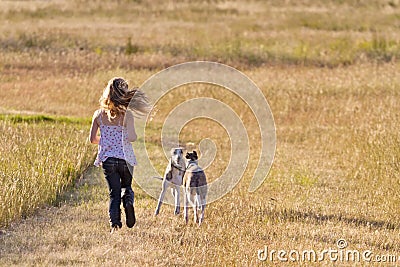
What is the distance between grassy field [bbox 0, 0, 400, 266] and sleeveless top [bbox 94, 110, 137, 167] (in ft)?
2.67

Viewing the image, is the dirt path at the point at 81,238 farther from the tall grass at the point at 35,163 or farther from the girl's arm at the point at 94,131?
the girl's arm at the point at 94,131

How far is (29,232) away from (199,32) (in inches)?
1126

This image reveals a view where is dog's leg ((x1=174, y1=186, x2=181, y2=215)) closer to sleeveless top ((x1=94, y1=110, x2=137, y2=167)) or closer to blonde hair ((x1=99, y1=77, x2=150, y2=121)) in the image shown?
sleeveless top ((x1=94, y1=110, x2=137, y2=167))

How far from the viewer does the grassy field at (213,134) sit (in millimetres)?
8383

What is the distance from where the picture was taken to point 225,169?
1368cm

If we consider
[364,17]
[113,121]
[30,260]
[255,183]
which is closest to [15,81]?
[255,183]

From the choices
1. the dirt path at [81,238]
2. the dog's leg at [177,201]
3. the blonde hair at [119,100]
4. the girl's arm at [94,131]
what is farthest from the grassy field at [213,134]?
the blonde hair at [119,100]

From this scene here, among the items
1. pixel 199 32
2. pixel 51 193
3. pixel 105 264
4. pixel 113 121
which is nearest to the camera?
pixel 105 264

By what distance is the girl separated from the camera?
869 cm

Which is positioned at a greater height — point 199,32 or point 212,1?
point 212,1

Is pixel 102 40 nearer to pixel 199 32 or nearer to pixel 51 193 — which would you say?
pixel 199 32

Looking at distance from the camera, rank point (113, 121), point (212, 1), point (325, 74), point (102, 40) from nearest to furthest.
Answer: point (113, 121), point (325, 74), point (102, 40), point (212, 1)

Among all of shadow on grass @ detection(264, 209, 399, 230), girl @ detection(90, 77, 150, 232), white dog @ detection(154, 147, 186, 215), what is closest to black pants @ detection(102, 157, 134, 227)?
girl @ detection(90, 77, 150, 232)

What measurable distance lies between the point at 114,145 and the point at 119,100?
1.69ft
